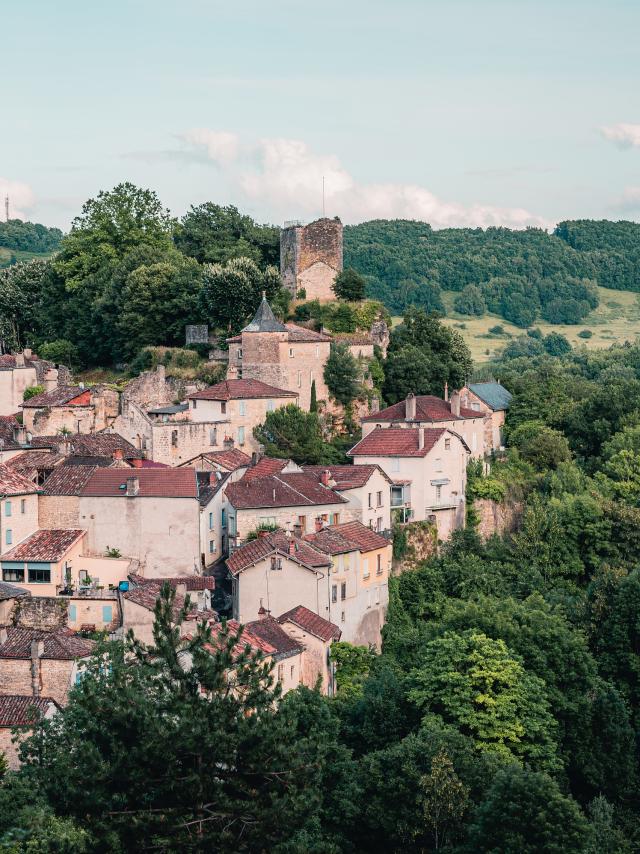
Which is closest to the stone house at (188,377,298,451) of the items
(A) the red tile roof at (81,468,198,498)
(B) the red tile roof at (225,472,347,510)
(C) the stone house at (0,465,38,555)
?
(B) the red tile roof at (225,472,347,510)

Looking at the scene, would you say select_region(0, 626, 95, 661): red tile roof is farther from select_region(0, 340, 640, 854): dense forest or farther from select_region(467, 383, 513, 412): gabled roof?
select_region(467, 383, 513, 412): gabled roof

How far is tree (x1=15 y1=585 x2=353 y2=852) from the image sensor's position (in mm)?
23328

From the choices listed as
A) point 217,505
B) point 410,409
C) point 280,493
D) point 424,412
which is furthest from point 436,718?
point 424,412

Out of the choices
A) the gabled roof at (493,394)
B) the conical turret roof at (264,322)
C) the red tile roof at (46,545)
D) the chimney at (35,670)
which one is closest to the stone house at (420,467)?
the conical turret roof at (264,322)

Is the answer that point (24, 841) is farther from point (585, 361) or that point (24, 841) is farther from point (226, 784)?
point (585, 361)

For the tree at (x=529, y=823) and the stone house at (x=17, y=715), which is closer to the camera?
the tree at (x=529, y=823)

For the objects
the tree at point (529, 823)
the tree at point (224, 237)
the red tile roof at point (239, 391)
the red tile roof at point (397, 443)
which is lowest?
the tree at point (529, 823)

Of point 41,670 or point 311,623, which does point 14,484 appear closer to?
point 41,670

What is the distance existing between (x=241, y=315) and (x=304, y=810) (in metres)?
37.3

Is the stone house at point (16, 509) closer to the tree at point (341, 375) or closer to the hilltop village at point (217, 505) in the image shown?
the hilltop village at point (217, 505)

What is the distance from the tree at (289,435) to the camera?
169 feet

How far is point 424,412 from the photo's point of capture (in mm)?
54375

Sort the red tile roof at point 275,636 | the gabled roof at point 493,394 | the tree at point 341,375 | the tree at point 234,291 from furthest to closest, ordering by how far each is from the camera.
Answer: the gabled roof at point 493,394, the tree at point 234,291, the tree at point 341,375, the red tile roof at point 275,636

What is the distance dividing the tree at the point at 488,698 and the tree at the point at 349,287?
2702cm
